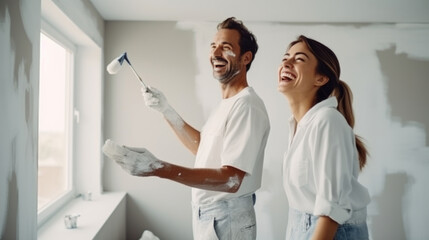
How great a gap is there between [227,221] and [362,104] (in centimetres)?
201

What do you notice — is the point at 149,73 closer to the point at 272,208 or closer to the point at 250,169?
the point at 272,208

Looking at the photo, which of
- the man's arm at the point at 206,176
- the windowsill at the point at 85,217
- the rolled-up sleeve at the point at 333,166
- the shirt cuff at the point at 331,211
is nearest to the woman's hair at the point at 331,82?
the rolled-up sleeve at the point at 333,166

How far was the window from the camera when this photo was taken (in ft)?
7.07

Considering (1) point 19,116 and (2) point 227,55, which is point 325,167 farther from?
(1) point 19,116

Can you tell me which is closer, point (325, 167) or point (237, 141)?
point (325, 167)

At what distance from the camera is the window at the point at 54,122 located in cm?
216

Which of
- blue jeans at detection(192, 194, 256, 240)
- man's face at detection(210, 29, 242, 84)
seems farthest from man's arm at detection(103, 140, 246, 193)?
man's face at detection(210, 29, 242, 84)

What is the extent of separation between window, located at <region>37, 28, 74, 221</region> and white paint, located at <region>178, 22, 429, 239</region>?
100 centimetres

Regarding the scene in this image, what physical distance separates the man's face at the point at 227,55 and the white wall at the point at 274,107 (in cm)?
123

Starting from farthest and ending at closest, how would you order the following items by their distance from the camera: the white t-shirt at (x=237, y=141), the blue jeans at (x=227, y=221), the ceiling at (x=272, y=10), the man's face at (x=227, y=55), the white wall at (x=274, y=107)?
1. the white wall at (x=274, y=107)
2. the ceiling at (x=272, y=10)
3. the man's face at (x=227, y=55)
4. the blue jeans at (x=227, y=221)
5. the white t-shirt at (x=237, y=141)

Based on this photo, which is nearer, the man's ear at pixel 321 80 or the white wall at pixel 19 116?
the white wall at pixel 19 116

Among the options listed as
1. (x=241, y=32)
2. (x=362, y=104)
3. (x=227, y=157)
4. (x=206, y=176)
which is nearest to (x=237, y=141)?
(x=227, y=157)

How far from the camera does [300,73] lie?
4.83 ft

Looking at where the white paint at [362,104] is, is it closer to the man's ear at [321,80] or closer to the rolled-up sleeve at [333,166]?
the man's ear at [321,80]
